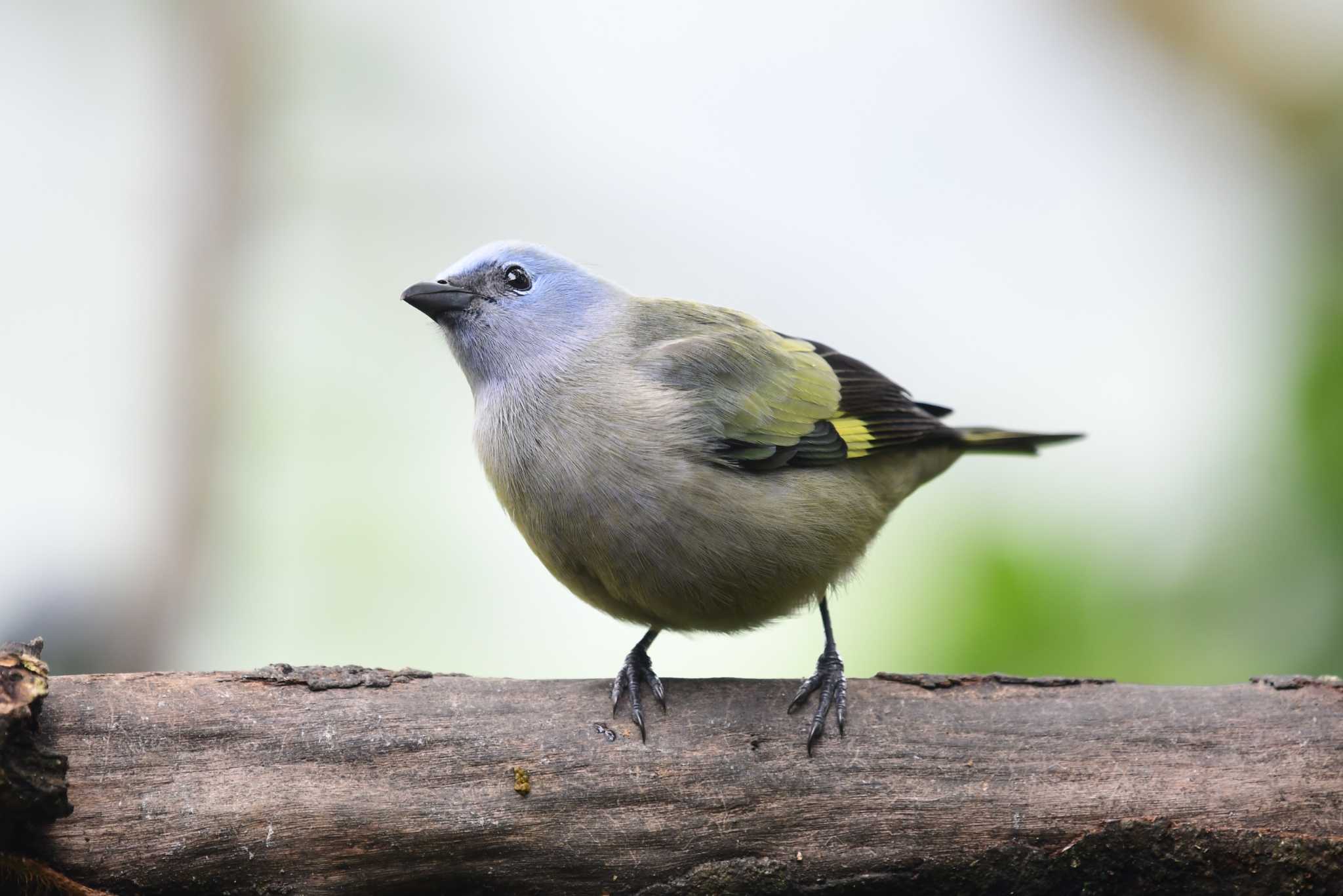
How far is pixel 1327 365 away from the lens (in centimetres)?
523

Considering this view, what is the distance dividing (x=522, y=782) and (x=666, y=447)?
49.6 inches

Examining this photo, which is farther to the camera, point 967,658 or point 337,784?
point 967,658

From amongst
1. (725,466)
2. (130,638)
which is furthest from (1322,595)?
(130,638)

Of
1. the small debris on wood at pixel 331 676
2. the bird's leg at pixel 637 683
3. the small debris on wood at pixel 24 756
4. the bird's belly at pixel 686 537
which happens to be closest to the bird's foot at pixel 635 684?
the bird's leg at pixel 637 683

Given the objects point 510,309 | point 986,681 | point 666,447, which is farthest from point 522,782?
point 510,309

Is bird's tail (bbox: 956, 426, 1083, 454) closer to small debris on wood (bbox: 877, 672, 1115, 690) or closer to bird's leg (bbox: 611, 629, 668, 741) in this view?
small debris on wood (bbox: 877, 672, 1115, 690)

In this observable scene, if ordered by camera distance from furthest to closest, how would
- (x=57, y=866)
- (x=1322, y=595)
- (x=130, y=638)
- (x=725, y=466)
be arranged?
(x=130, y=638) → (x=1322, y=595) → (x=725, y=466) → (x=57, y=866)

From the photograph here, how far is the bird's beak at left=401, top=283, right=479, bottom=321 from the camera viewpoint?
15.0 ft

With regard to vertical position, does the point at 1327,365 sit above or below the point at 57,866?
above

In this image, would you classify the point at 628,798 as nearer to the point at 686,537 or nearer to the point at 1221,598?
the point at 686,537

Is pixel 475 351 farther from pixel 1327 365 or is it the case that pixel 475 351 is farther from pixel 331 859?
pixel 1327 365

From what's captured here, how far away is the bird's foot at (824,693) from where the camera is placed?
4047 mm

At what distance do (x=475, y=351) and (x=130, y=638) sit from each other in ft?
12.1

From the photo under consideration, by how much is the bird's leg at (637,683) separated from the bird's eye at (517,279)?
1.55m
